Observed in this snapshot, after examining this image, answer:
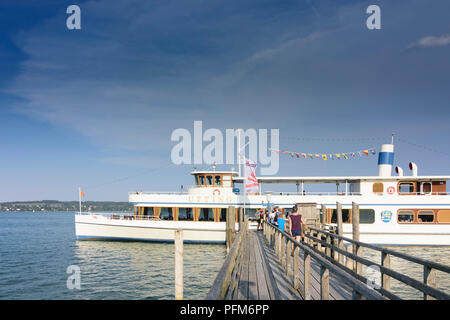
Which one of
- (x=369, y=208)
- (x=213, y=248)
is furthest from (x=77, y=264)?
(x=369, y=208)

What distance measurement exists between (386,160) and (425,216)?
5157 mm

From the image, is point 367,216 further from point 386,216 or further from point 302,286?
point 302,286

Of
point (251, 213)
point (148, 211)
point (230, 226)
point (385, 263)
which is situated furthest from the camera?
point (148, 211)

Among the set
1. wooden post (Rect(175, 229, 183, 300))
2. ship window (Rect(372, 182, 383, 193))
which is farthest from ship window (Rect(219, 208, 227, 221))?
wooden post (Rect(175, 229, 183, 300))

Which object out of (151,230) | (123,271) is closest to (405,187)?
(151,230)

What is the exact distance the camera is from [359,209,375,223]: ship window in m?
25.4

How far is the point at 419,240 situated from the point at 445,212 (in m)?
2.92

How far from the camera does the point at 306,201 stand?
86.3 ft

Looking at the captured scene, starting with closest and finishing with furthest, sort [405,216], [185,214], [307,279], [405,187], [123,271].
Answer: [307,279] → [123,271] → [405,216] → [405,187] → [185,214]

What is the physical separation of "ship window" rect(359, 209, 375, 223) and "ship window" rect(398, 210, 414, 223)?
2.02 m

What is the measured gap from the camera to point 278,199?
26.5 m

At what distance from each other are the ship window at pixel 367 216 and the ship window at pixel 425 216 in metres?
3.44

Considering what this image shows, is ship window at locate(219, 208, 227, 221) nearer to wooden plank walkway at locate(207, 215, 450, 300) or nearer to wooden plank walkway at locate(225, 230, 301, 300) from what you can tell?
wooden plank walkway at locate(225, 230, 301, 300)

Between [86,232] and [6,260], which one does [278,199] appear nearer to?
[86,232]
